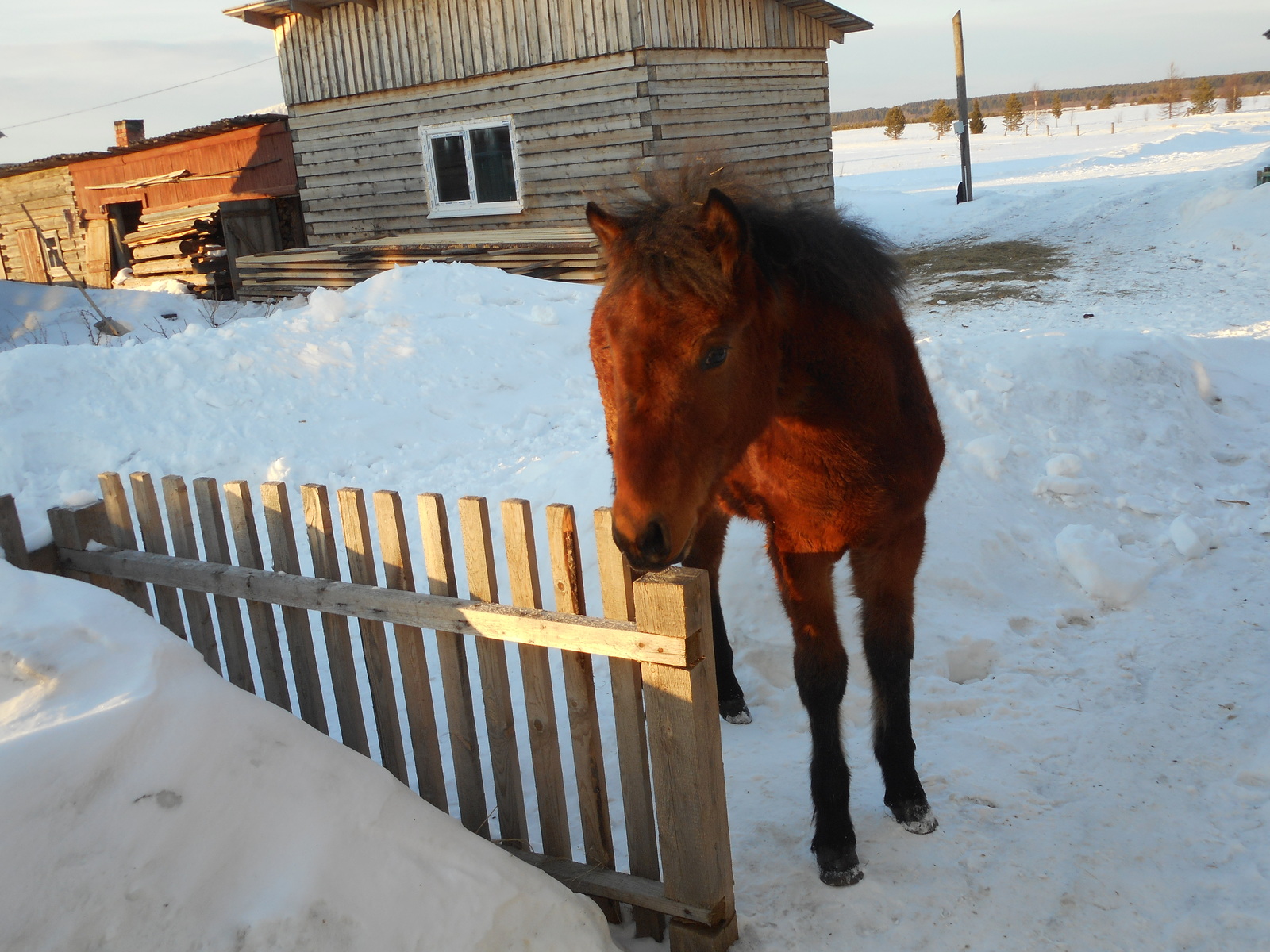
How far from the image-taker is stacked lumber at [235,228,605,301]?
12.3m

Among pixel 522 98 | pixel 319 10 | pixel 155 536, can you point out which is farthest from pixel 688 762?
pixel 319 10

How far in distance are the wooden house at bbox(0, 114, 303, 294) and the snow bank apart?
17061 millimetres

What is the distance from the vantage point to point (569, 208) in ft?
42.8

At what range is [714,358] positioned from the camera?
2.18 meters

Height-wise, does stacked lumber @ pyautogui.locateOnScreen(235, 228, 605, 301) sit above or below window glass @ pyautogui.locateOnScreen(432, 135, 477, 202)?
below

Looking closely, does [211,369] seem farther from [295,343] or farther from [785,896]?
[785,896]

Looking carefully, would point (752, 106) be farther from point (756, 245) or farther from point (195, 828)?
point (195, 828)

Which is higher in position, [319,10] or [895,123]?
[895,123]

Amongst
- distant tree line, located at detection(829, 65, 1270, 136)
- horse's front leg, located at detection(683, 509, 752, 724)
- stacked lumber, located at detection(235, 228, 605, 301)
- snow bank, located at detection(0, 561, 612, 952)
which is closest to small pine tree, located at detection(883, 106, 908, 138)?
distant tree line, located at detection(829, 65, 1270, 136)

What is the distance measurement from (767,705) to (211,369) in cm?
638

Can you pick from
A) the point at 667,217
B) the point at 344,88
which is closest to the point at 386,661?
the point at 667,217

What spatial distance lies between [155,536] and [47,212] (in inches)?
968

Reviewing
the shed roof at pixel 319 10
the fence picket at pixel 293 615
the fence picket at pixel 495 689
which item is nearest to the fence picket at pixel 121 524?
the fence picket at pixel 293 615

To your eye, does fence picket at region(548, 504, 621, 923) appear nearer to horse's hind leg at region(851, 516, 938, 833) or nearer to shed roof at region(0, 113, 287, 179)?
horse's hind leg at region(851, 516, 938, 833)
